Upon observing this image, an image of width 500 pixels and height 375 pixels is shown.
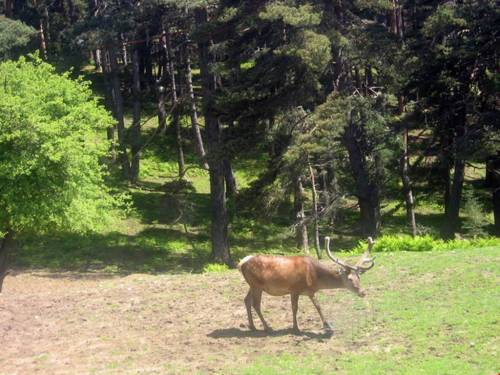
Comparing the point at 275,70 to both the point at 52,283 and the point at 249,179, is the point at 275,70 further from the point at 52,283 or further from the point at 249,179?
the point at 249,179

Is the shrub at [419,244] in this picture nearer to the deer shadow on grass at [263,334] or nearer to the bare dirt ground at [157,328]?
the bare dirt ground at [157,328]

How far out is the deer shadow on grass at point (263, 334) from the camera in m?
13.1

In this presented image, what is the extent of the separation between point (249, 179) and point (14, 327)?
27629mm

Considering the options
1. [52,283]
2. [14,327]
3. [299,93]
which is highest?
[299,93]

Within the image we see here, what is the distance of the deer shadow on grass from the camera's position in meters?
13.1

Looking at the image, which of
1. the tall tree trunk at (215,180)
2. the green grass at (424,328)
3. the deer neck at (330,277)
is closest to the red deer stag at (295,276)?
the deer neck at (330,277)

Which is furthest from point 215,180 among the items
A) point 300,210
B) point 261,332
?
point 261,332

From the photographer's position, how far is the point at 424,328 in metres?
12.8

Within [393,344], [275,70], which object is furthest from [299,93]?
[393,344]

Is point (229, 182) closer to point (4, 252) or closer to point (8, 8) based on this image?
point (4, 252)

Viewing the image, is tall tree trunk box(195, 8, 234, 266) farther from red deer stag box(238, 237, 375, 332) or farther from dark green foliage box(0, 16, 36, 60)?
red deer stag box(238, 237, 375, 332)

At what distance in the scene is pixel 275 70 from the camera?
25.3 meters

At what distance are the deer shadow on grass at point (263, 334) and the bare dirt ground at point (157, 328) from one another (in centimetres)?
2

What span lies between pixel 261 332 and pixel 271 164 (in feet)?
45.2
